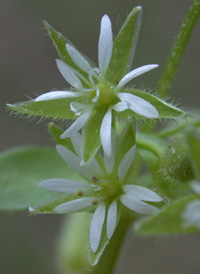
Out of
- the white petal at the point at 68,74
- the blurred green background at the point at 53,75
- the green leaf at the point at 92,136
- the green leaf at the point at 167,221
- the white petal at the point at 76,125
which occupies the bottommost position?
the blurred green background at the point at 53,75

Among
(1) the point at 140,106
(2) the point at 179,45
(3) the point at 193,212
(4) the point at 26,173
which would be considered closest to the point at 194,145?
(3) the point at 193,212

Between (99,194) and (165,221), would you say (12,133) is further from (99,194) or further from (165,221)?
(165,221)

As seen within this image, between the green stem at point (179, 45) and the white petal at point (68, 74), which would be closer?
the white petal at point (68, 74)

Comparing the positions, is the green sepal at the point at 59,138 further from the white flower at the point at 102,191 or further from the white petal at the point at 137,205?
the white petal at the point at 137,205

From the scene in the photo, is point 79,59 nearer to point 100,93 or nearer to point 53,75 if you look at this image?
point 100,93

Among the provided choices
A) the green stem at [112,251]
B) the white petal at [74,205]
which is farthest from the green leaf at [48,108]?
the green stem at [112,251]

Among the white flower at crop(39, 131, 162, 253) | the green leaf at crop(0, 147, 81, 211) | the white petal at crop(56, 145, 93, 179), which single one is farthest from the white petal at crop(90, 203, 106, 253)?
the green leaf at crop(0, 147, 81, 211)

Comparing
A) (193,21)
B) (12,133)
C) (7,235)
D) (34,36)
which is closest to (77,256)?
(193,21)
